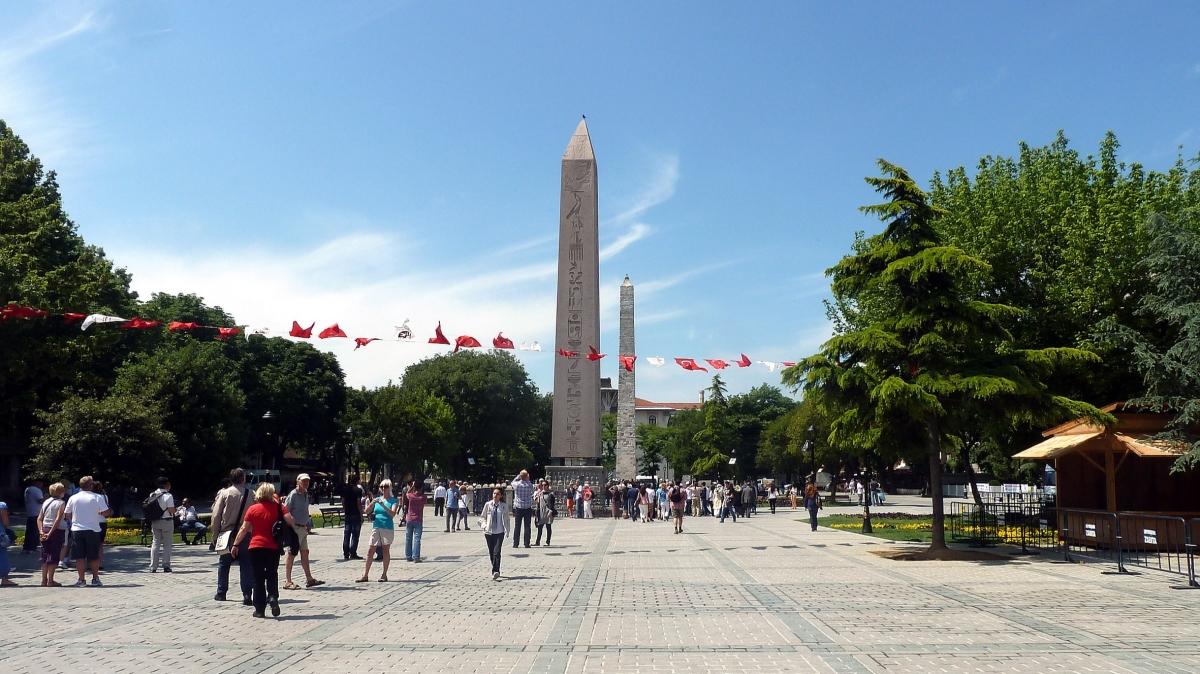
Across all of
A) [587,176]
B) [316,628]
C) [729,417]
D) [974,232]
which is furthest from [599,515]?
[729,417]

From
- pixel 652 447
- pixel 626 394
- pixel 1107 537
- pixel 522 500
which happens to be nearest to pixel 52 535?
pixel 522 500

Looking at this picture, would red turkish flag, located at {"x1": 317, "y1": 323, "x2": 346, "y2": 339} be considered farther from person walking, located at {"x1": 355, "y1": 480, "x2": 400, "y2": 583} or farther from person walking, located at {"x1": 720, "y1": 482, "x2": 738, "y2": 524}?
person walking, located at {"x1": 720, "y1": 482, "x2": 738, "y2": 524}

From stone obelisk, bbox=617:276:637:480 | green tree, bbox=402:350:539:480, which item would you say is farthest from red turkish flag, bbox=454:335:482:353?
green tree, bbox=402:350:539:480

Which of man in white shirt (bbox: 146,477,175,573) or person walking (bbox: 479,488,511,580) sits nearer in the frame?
person walking (bbox: 479,488,511,580)

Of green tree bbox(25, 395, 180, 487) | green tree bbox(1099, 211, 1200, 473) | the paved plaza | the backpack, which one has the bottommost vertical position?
the paved plaza

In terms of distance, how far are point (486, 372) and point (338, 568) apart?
2113 inches

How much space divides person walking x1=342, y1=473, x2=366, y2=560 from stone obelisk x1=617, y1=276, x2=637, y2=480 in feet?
98.7

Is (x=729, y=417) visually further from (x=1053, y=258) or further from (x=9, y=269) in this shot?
(x=9, y=269)

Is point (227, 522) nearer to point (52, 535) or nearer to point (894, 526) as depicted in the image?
point (52, 535)

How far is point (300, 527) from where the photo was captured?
14031mm

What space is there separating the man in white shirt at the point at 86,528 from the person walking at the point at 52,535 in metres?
0.28

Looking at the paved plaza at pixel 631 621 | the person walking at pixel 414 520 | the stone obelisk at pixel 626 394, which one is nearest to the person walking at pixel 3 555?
the paved plaza at pixel 631 621

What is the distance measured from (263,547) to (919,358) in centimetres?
1308

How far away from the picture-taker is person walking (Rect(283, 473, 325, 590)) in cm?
1384
